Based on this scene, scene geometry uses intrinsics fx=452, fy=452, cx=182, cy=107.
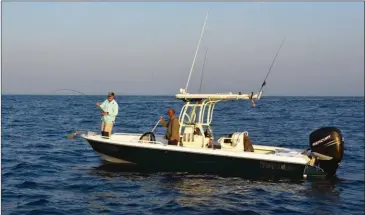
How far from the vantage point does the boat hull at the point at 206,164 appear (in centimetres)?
1259

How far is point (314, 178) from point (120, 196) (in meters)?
5.64

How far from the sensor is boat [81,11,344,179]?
12602 millimetres

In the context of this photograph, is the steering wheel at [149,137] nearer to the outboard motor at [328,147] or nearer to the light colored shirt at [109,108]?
the light colored shirt at [109,108]

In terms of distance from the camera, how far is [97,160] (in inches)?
615

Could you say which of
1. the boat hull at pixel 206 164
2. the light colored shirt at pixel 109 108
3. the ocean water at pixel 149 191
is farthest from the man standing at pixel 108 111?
A: the ocean water at pixel 149 191

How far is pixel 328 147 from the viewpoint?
1280 cm

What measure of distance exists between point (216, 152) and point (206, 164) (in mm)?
488

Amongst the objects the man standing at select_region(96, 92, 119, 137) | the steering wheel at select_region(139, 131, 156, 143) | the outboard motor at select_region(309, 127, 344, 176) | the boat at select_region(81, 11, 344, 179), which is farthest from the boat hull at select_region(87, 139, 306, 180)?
the outboard motor at select_region(309, 127, 344, 176)

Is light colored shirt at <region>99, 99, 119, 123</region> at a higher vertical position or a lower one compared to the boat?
higher

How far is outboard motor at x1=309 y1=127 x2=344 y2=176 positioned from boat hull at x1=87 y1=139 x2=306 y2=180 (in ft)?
2.71

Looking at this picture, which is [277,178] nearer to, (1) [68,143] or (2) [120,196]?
(2) [120,196]

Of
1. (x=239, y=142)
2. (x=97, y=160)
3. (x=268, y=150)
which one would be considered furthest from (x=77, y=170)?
(x=268, y=150)

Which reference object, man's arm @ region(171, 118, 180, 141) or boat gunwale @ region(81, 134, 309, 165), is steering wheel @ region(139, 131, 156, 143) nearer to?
boat gunwale @ region(81, 134, 309, 165)

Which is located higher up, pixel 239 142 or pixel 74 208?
pixel 239 142
